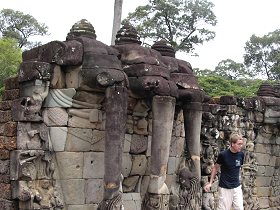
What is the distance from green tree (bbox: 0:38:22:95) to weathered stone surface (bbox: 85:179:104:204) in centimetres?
1536

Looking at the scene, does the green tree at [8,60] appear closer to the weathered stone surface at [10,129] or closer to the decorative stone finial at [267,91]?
the decorative stone finial at [267,91]

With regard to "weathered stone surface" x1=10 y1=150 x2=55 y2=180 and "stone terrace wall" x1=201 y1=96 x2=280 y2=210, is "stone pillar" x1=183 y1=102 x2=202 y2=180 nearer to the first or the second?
"stone terrace wall" x1=201 y1=96 x2=280 y2=210

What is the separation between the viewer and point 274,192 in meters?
11.7

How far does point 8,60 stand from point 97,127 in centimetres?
1653

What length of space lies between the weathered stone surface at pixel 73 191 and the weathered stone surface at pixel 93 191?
0.07m

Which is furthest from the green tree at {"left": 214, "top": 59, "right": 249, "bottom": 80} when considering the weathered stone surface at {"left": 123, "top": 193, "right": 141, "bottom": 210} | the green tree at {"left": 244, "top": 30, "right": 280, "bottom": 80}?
the weathered stone surface at {"left": 123, "top": 193, "right": 141, "bottom": 210}

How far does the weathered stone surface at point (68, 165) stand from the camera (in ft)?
20.1

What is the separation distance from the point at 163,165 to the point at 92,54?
1870 mm

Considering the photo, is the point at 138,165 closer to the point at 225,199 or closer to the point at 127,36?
the point at 225,199

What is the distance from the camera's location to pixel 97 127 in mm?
6457

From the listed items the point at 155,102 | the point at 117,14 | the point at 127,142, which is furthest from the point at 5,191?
the point at 117,14

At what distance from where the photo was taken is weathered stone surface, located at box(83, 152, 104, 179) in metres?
6.31

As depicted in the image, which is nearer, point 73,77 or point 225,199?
point 73,77

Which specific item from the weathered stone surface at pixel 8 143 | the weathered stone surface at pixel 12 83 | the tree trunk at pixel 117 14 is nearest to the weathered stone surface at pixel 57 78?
the weathered stone surface at pixel 12 83
